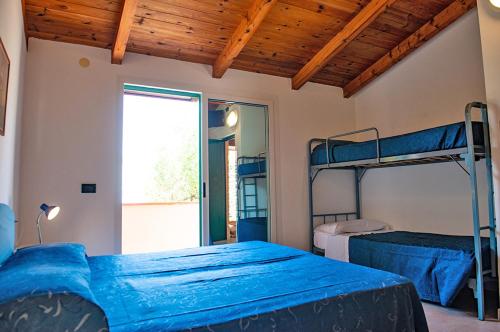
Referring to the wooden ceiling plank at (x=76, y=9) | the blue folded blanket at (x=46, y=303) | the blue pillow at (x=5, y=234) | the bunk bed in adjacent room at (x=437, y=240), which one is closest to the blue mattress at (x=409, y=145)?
the bunk bed in adjacent room at (x=437, y=240)

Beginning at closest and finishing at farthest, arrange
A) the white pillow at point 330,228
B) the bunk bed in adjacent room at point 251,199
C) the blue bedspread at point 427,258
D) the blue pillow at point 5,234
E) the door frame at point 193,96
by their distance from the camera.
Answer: the blue pillow at point 5,234
the blue bedspread at point 427,258
the door frame at point 193,96
the white pillow at point 330,228
the bunk bed in adjacent room at point 251,199

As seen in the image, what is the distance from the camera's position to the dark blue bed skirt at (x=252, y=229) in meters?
4.08

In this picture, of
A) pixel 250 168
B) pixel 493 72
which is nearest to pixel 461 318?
pixel 493 72

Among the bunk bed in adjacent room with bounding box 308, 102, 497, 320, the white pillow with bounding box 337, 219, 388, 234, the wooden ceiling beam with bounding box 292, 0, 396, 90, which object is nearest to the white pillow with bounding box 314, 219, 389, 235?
the white pillow with bounding box 337, 219, 388, 234

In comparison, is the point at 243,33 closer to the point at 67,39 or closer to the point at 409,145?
the point at 67,39

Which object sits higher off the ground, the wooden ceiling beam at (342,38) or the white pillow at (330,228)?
the wooden ceiling beam at (342,38)

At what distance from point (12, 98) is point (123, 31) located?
104cm

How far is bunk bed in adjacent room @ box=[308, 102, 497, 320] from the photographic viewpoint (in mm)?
2529

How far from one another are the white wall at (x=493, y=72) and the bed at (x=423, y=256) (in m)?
0.35

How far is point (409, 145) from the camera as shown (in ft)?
9.99

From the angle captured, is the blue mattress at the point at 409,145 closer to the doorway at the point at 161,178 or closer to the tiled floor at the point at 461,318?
the tiled floor at the point at 461,318

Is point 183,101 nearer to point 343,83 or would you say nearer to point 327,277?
point 343,83

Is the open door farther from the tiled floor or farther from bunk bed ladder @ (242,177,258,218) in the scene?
the tiled floor

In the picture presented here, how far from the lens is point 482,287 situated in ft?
8.05
